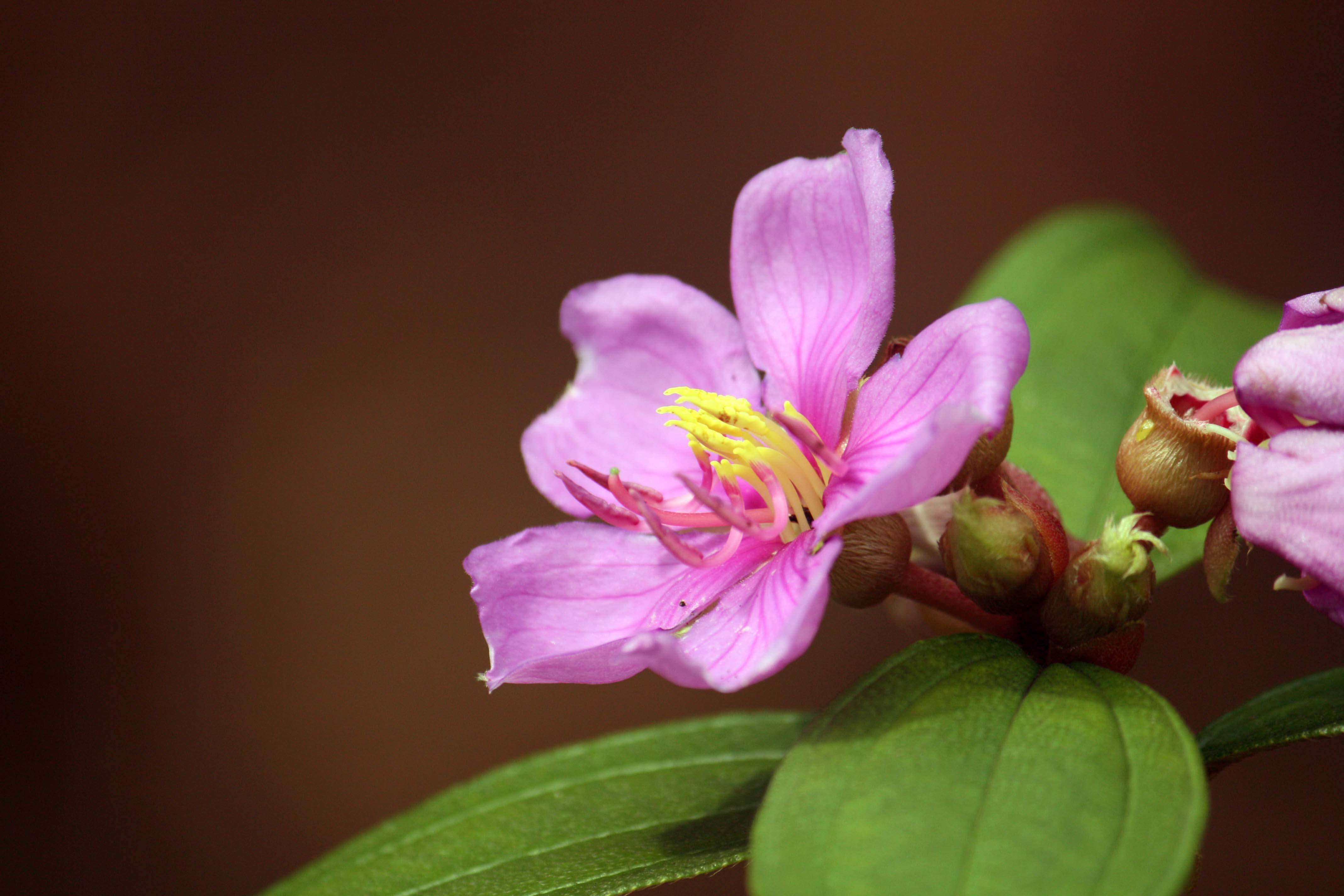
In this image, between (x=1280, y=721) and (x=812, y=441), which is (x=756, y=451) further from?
(x=1280, y=721)

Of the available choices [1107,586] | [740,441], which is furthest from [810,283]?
[1107,586]

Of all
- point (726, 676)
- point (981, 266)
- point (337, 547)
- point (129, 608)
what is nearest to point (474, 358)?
point (337, 547)

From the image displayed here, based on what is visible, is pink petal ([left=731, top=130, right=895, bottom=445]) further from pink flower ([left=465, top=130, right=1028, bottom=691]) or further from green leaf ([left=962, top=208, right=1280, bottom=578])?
green leaf ([left=962, top=208, right=1280, bottom=578])

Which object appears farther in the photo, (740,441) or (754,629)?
(740,441)

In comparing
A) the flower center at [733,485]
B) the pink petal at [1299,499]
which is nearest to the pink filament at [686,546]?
the flower center at [733,485]

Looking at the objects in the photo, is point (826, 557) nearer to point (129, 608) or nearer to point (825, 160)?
point (825, 160)

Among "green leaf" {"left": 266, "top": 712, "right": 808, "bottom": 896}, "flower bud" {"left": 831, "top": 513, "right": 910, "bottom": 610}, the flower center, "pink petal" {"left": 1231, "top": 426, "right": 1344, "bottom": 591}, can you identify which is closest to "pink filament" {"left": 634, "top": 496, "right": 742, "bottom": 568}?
the flower center

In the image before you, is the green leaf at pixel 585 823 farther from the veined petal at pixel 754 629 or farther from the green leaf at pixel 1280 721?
the green leaf at pixel 1280 721
